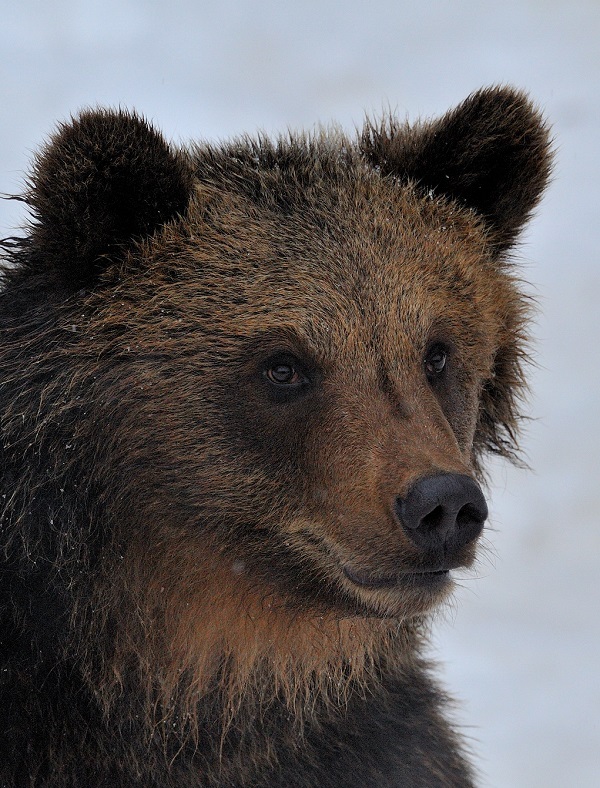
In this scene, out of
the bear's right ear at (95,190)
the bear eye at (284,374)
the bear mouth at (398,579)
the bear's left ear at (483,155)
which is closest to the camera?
the bear mouth at (398,579)

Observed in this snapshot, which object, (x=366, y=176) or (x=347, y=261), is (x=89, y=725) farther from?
(x=366, y=176)

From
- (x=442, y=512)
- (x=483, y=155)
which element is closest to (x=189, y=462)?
(x=442, y=512)

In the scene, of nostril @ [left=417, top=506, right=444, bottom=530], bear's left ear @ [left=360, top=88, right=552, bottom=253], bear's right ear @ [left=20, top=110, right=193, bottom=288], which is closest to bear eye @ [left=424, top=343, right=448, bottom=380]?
bear's left ear @ [left=360, top=88, right=552, bottom=253]

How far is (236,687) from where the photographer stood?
4.41 meters

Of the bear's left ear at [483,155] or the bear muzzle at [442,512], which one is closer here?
the bear muzzle at [442,512]

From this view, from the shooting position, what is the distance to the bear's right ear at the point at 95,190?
13.3 ft

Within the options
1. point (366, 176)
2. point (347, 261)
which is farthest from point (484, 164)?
point (347, 261)

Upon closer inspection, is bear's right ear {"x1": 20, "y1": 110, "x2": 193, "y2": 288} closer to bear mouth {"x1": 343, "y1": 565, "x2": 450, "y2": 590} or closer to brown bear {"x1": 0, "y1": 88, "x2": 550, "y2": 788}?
brown bear {"x1": 0, "y1": 88, "x2": 550, "y2": 788}

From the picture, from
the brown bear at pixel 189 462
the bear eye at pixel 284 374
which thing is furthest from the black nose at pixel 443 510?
the bear eye at pixel 284 374

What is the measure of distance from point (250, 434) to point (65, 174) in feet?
3.60

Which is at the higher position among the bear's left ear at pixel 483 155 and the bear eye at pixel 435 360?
the bear's left ear at pixel 483 155

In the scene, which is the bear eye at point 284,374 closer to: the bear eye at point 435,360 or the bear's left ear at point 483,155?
the bear eye at point 435,360

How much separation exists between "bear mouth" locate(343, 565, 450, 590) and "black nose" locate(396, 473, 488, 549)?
0.48 feet

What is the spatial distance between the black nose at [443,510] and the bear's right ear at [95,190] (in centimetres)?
142
